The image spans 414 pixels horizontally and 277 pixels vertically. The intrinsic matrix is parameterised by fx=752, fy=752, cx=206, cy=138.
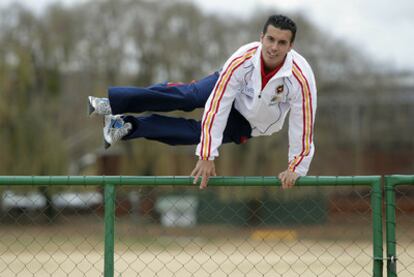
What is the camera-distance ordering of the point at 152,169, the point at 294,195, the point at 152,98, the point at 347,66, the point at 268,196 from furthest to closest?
the point at 347,66 < the point at 152,169 < the point at 268,196 < the point at 294,195 < the point at 152,98

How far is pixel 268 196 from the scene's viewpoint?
929 inches

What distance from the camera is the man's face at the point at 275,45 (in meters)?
5.14

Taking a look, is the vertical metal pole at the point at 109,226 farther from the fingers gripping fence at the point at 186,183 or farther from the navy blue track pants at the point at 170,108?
the navy blue track pants at the point at 170,108

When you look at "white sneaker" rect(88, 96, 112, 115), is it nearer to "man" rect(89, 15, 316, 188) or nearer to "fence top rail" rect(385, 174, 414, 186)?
"man" rect(89, 15, 316, 188)

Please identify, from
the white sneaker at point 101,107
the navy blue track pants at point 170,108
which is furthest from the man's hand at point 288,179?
the white sneaker at point 101,107

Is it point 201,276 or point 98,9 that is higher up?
point 98,9

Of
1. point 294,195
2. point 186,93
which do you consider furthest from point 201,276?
point 294,195

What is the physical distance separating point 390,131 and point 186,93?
90.3 feet

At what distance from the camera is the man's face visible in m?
5.14

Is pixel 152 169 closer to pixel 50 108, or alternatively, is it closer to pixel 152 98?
pixel 50 108

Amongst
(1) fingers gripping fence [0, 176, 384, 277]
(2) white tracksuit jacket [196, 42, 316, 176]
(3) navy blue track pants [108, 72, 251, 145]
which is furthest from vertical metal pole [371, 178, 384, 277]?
(3) navy blue track pants [108, 72, 251, 145]

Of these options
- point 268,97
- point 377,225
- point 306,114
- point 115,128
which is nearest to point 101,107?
point 115,128

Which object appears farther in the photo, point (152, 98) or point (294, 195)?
point (294, 195)

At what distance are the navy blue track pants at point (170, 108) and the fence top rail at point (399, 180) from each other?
1.25m
